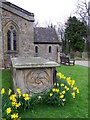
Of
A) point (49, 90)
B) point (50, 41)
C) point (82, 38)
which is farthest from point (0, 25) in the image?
point (82, 38)

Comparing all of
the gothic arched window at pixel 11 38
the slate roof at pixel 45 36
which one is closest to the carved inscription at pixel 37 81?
the gothic arched window at pixel 11 38

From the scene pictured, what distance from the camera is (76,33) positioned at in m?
34.3

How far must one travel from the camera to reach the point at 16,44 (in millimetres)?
14492

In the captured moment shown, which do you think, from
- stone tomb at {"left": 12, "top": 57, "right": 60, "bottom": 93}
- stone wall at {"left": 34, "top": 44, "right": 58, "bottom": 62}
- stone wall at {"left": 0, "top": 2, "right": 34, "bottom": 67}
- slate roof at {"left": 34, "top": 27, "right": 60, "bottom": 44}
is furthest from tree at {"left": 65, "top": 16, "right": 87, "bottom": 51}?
stone tomb at {"left": 12, "top": 57, "right": 60, "bottom": 93}

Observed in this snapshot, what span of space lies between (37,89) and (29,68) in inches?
37.2

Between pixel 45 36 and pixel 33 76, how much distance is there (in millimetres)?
16676

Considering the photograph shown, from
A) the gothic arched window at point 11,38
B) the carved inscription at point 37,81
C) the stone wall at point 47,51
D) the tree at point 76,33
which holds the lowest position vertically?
the carved inscription at point 37,81

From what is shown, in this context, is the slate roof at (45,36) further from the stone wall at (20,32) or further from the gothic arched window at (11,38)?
the gothic arched window at (11,38)

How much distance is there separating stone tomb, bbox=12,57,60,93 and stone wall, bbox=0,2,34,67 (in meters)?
9.37

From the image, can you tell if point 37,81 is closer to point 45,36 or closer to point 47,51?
point 47,51

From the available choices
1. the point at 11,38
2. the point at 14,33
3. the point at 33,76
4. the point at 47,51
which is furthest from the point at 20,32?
the point at 33,76

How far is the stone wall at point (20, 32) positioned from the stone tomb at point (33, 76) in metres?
9.37

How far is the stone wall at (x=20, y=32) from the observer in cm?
1349

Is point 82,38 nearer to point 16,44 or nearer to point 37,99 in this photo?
point 16,44
